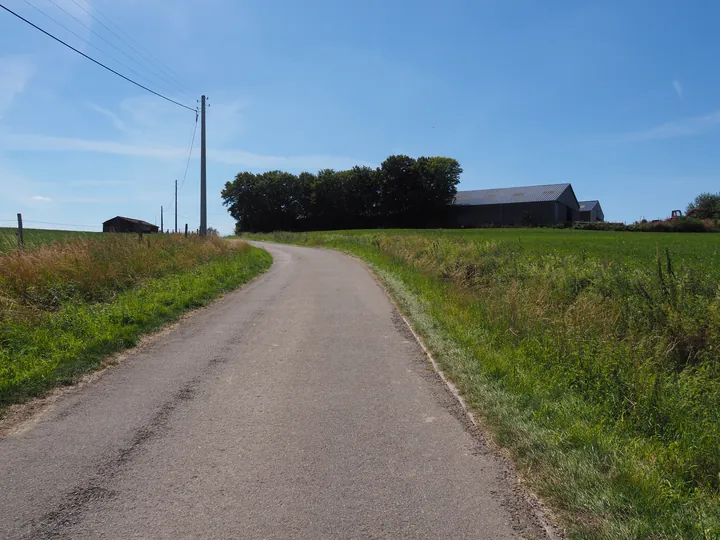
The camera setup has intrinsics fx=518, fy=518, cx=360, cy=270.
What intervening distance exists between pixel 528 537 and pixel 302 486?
159cm

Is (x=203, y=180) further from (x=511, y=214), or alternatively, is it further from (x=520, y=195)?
(x=520, y=195)

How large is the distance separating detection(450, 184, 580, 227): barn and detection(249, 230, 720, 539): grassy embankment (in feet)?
211

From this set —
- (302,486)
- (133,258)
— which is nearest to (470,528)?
(302,486)

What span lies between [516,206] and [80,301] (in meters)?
74.2

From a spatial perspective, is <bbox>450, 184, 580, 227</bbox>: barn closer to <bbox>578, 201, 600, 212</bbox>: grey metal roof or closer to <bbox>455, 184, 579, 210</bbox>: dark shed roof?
<bbox>455, 184, 579, 210</bbox>: dark shed roof

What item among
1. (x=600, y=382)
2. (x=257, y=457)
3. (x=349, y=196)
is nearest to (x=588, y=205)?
(x=349, y=196)

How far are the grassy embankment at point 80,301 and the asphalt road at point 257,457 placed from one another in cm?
63

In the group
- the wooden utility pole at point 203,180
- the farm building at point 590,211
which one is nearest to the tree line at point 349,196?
the farm building at point 590,211

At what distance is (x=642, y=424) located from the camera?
5.14 metres

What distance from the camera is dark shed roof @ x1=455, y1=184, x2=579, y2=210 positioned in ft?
250

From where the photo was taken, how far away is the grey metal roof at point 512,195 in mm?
76250

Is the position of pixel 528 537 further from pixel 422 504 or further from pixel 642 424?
pixel 642 424

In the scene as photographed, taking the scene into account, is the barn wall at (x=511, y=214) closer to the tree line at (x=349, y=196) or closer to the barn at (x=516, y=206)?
the barn at (x=516, y=206)

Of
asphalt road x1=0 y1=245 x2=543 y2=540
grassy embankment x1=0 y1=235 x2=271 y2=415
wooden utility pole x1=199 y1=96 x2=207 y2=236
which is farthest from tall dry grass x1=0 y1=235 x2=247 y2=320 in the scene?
wooden utility pole x1=199 y1=96 x2=207 y2=236
